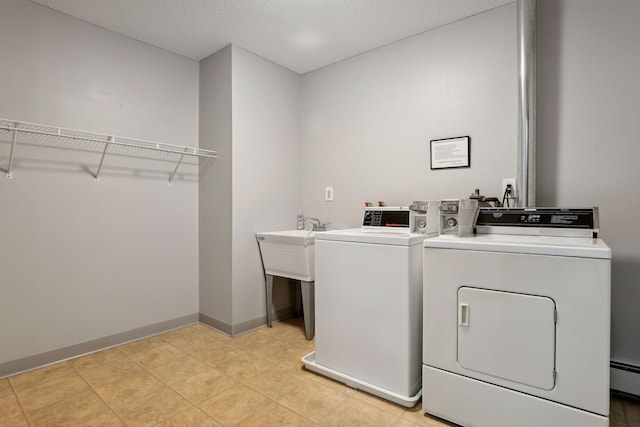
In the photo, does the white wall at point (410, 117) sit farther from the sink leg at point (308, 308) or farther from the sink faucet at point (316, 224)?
the sink leg at point (308, 308)

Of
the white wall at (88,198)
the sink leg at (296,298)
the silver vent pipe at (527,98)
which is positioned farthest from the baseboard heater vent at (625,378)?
the white wall at (88,198)

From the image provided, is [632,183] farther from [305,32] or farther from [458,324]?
[305,32]

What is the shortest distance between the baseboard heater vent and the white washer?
1.12 metres

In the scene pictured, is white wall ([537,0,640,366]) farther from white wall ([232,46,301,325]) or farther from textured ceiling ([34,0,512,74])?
white wall ([232,46,301,325])

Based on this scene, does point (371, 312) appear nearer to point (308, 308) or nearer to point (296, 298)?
point (308, 308)

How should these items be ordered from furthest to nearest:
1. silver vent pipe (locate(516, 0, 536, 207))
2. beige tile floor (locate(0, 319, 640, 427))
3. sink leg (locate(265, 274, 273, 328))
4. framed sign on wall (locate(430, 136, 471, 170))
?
sink leg (locate(265, 274, 273, 328))
framed sign on wall (locate(430, 136, 471, 170))
silver vent pipe (locate(516, 0, 536, 207))
beige tile floor (locate(0, 319, 640, 427))

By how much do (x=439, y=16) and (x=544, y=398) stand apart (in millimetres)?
2433

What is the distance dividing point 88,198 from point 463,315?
8.66ft

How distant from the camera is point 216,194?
2.85 metres

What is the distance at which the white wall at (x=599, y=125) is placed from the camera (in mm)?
1810

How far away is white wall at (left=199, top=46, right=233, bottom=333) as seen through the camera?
9.00ft

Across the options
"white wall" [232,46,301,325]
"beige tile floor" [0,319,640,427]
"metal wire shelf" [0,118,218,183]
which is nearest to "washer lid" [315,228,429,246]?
"beige tile floor" [0,319,640,427]

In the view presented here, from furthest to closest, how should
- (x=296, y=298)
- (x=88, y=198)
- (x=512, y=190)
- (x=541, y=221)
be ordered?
(x=296, y=298) → (x=88, y=198) → (x=512, y=190) → (x=541, y=221)

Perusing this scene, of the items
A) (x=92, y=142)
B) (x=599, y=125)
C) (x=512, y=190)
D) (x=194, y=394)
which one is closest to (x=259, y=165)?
(x=92, y=142)
